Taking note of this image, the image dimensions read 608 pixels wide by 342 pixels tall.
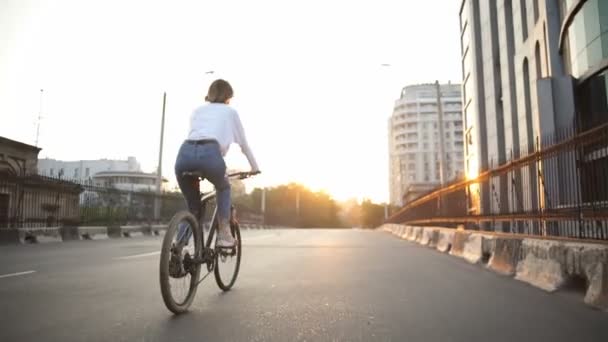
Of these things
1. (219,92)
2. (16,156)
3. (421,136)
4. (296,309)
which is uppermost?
(421,136)

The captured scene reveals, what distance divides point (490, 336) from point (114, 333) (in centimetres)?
261

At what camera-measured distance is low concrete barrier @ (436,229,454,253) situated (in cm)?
1241

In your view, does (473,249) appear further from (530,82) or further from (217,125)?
(530,82)

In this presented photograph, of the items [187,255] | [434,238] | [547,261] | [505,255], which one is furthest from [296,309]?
[434,238]

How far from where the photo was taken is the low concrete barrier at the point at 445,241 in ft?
40.7

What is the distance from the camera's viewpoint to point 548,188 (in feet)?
25.0

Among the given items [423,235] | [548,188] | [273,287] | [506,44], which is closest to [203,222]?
[273,287]

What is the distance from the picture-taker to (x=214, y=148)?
4465 millimetres

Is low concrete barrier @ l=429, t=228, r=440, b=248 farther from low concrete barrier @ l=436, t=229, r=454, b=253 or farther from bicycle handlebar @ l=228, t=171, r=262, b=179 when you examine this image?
bicycle handlebar @ l=228, t=171, r=262, b=179

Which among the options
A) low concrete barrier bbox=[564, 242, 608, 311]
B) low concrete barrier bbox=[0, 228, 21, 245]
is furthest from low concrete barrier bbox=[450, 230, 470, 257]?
low concrete barrier bbox=[0, 228, 21, 245]

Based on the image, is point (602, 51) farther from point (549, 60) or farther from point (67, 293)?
point (67, 293)

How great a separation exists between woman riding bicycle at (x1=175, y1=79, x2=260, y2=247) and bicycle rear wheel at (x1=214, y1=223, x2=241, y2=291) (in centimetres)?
24

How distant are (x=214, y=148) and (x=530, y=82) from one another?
18.8m

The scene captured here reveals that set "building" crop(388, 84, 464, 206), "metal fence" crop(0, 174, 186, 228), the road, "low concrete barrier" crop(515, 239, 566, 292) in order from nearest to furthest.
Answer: the road
"low concrete barrier" crop(515, 239, 566, 292)
"metal fence" crop(0, 174, 186, 228)
"building" crop(388, 84, 464, 206)
